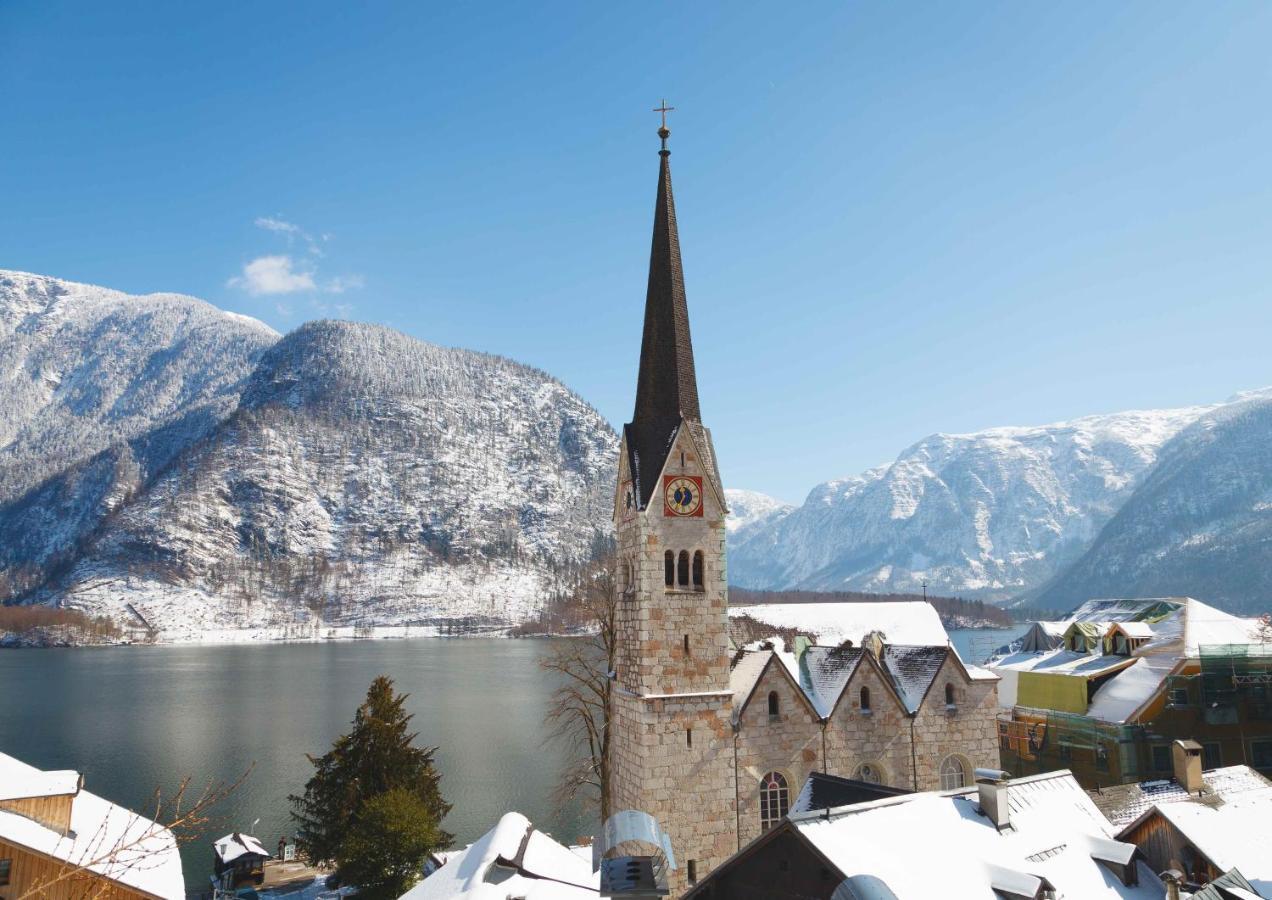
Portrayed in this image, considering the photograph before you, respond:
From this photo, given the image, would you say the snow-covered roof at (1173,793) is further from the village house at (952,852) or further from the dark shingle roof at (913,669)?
the dark shingle roof at (913,669)

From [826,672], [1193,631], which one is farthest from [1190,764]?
[1193,631]

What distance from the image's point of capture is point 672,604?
31016 mm

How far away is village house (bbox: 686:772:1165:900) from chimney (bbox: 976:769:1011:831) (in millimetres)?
26

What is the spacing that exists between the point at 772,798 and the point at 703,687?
5.61 metres

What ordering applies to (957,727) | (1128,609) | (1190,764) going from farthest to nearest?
(1128,609), (957,727), (1190,764)

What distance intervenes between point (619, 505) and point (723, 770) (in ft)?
34.0

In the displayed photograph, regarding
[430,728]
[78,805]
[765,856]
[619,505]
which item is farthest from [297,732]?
[765,856]

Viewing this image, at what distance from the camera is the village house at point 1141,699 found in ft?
146

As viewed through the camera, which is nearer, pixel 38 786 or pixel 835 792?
pixel 835 792

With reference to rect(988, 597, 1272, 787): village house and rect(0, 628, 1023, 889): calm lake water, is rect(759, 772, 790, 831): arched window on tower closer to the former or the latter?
rect(0, 628, 1023, 889): calm lake water

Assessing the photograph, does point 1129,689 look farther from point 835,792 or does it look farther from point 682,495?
point 682,495

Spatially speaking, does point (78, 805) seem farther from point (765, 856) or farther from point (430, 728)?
point (430, 728)

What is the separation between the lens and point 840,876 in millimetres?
18625

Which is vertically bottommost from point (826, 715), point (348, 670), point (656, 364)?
point (348, 670)
